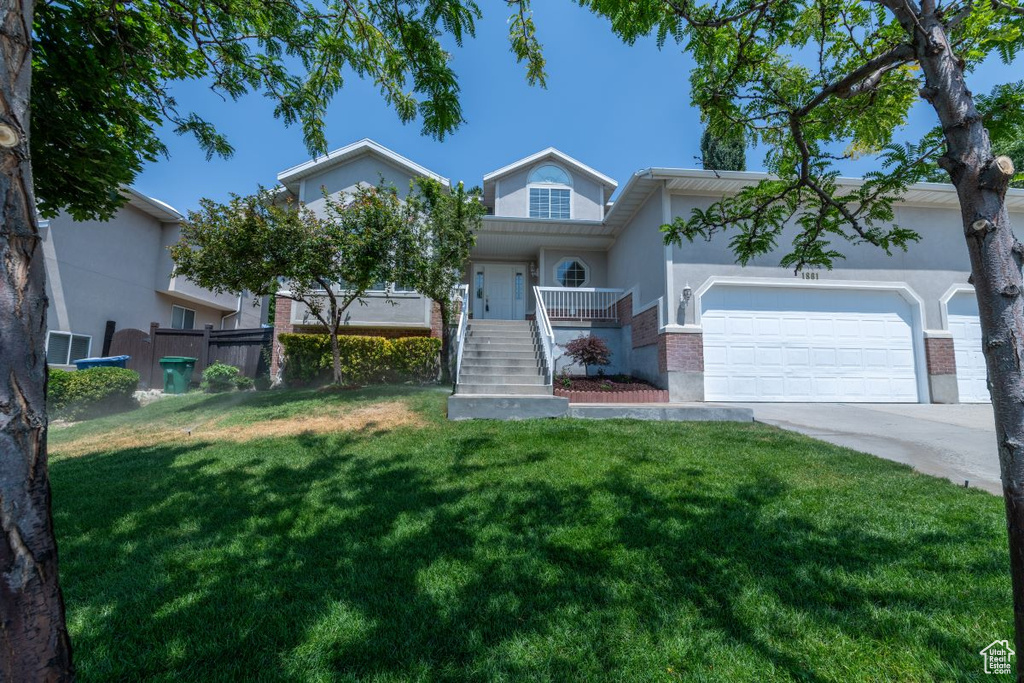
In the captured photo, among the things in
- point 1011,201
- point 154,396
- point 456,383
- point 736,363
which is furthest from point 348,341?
point 1011,201

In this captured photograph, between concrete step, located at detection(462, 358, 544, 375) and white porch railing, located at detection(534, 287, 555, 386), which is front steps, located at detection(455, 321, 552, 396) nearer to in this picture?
concrete step, located at detection(462, 358, 544, 375)

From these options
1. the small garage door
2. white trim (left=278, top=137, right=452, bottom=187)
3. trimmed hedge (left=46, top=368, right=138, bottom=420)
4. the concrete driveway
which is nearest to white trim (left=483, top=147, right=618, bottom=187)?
white trim (left=278, top=137, right=452, bottom=187)

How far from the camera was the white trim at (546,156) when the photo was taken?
15164 mm

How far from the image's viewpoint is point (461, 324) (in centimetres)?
999

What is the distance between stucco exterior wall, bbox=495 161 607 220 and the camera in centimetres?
1530

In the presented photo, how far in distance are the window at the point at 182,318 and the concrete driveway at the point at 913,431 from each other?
19.8m

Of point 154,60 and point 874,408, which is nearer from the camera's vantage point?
point 154,60

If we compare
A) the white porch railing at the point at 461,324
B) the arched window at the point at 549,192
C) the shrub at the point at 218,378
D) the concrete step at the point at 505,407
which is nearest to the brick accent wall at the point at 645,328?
the concrete step at the point at 505,407

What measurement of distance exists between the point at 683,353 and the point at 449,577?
8.00m

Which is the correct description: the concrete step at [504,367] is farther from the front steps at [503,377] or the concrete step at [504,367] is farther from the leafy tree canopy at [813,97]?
the leafy tree canopy at [813,97]

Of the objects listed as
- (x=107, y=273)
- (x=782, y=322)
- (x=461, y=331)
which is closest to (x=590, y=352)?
(x=461, y=331)

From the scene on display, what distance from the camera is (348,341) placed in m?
11.4

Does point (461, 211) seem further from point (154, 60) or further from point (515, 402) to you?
point (154, 60)

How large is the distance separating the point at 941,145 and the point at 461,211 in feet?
27.8
